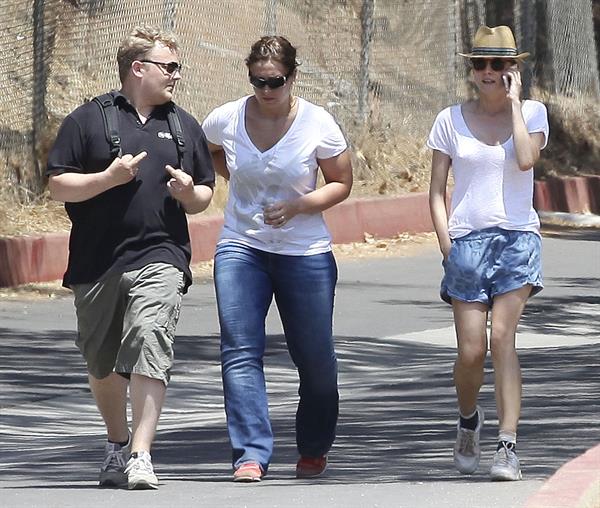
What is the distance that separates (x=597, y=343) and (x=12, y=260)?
4.66 metres

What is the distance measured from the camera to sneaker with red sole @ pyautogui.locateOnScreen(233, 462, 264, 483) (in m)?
6.98

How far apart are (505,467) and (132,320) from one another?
1528 millimetres

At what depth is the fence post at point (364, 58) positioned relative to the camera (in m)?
20.5

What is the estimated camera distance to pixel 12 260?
14148 mm

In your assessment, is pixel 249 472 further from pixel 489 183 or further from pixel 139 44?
pixel 139 44

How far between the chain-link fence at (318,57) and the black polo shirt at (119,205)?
30.1 feet

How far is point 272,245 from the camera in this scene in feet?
23.4

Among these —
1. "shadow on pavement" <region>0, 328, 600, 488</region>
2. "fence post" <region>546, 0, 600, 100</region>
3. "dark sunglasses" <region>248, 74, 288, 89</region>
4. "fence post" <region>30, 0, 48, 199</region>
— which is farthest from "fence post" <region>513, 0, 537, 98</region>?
"dark sunglasses" <region>248, 74, 288, 89</region>

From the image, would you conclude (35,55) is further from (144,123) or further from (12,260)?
(144,123)

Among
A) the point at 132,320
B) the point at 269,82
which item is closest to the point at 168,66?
the point at 269,82

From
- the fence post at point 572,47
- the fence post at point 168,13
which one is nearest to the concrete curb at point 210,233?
the fence post at point 168,13

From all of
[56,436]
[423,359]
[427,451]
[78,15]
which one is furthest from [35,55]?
[427,451]

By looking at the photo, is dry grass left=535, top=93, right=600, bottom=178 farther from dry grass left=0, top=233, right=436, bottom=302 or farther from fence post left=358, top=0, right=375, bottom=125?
dry grass left=0, top=233, right=436, bottom=302

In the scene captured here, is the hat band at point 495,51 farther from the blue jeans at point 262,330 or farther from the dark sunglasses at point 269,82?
the blue jeans at point 262,330
